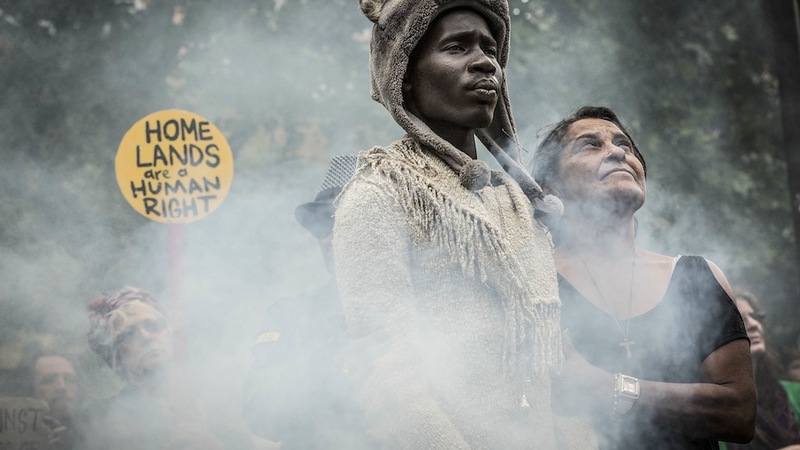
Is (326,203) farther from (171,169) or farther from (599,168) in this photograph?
(171,169)

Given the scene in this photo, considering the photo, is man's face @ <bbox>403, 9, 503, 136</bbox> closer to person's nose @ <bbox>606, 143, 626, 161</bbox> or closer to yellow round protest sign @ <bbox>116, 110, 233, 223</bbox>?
person's nose @ <bbox>606, 143, 626, 161</bbox>

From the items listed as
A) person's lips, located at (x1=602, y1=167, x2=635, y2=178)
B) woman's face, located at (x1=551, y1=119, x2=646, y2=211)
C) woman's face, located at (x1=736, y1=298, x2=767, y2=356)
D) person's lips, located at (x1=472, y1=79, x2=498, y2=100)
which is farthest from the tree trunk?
person's lips, located at (x1=472, y1=79, x2=498, y2=100)

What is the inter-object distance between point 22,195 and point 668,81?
4.46 m

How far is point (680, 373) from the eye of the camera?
8.94ft

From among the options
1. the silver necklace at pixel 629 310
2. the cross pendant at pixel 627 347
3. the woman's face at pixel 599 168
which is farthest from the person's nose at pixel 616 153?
the cross pendant at pixel 627 347

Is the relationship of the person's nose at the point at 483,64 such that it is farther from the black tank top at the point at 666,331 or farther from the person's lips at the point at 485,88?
the black tank top at the point at 666,331

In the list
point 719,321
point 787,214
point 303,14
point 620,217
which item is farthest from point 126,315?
point 787,214

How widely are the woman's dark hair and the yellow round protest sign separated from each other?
2189 millimetres

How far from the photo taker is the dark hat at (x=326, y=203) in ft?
11.9

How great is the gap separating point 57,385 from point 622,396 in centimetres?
302

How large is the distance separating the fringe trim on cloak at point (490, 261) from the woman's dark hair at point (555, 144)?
111 cm

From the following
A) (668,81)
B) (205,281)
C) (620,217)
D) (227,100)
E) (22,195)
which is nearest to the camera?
(620,217)

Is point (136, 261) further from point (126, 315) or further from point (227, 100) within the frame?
point (227, 100)

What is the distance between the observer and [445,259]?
1957 millimetres
